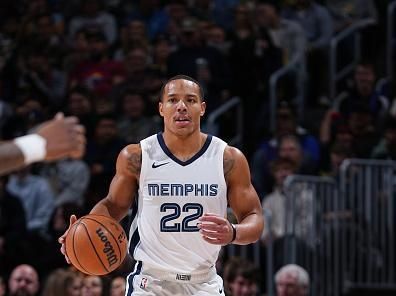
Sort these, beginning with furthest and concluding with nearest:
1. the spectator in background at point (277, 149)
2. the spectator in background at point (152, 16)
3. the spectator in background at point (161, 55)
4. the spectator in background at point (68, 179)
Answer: the spectator in background at point (152, 16) → the spectator in background at point (161, 55) → the spectator in background at point (68, 179) → the spectator in background at point (277, 149)

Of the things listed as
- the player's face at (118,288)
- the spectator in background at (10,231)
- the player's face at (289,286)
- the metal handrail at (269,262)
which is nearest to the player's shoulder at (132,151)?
the player's face at (118,288)

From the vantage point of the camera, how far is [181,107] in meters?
9.34

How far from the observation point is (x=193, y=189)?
30.4 feet

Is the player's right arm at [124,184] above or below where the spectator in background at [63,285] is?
above

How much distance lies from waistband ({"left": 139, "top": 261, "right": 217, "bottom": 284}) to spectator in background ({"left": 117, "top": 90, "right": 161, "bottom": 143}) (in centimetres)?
652

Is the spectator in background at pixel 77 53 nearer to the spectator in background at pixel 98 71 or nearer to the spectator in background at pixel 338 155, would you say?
the spectator in background at pixel 98 71

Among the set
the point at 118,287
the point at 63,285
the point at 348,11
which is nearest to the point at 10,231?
the point at 63,285

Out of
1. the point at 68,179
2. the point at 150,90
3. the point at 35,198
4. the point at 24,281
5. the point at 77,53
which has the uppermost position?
the point at 77,53

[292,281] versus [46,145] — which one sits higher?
[292,281]

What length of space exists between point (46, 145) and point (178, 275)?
333cm

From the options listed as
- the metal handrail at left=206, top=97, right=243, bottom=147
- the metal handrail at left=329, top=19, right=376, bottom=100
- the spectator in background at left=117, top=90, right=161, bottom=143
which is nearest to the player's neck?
the metal handrail at left=206, top=97, right=243, bottom=147

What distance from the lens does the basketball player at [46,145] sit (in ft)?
19.9

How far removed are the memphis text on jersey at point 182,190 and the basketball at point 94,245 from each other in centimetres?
44

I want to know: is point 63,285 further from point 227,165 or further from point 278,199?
point 227,165
